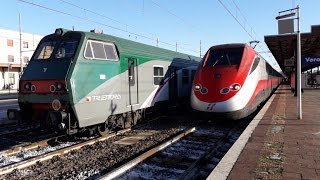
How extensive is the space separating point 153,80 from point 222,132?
3.36 meters

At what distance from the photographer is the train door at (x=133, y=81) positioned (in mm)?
11039

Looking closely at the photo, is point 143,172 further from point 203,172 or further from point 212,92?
point 212,92

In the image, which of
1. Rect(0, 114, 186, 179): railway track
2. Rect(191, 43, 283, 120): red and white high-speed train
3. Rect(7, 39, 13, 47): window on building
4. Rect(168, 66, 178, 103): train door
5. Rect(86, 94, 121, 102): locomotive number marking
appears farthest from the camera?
Rect(7, 39, 13, 47): window on building

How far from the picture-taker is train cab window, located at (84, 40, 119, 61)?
941 cm

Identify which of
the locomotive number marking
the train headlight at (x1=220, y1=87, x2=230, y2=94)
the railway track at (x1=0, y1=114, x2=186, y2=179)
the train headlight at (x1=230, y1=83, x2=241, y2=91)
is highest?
the train headlight at (x1=230, y1=83, x2=241, y2=91)

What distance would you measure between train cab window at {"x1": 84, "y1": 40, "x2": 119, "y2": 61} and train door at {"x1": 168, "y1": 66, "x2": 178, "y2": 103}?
15.2ft

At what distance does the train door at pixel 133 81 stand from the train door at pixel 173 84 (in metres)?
3.35

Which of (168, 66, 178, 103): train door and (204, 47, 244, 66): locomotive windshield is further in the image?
(168, 66, 178, 103): train door

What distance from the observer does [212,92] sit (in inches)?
442

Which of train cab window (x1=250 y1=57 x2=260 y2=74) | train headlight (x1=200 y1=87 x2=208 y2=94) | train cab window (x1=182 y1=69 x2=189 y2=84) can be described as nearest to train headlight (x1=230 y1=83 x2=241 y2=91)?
train headlight (x1=200 y1=87 x2=208 y2=94)

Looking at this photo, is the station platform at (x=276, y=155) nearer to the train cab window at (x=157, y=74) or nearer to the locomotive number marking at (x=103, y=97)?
the locomotive number marking at (x=103, y=97)

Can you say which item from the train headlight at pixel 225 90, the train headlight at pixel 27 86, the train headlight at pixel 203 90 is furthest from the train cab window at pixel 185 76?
the train headlight at pixel 27 86

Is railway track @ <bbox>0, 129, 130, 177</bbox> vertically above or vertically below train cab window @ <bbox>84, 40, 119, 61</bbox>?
below

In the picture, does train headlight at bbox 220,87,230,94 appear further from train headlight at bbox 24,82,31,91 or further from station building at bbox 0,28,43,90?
station building at bbox 0,28,43,90
